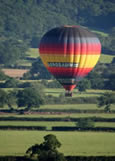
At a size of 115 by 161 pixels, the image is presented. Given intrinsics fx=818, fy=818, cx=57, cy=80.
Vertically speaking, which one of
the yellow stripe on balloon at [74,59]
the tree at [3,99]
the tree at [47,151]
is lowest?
the tree at [3,99]

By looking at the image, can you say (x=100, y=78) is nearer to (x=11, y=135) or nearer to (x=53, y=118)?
(x=53, y=118)

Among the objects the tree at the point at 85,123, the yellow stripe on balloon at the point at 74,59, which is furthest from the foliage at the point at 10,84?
the tree at the point at 85,123

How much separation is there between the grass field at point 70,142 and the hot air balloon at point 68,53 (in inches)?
579

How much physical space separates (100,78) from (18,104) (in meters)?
40.5

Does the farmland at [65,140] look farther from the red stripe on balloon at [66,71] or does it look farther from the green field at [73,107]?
the green field at [73,107]

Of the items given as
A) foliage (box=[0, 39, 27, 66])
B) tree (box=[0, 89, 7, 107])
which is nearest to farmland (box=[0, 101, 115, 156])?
tree (box=[0, 89, 7, 107])

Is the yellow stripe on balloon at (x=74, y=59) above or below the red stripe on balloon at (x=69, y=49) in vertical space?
below

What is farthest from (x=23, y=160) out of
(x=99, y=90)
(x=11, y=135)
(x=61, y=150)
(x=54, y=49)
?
(x=99, y=90)

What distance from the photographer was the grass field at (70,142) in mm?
54688

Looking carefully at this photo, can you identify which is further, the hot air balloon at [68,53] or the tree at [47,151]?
the hot air balloon at [68,53]

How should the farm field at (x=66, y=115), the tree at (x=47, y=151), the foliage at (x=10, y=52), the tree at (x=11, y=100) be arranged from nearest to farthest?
1. the tree at (x=47, y=151)
2. the farm field at (x=66, y=115)
3. the tree at (x=11, y=100)
4. the foliage at (x=10, y=52)

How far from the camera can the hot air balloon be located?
77.8 metres

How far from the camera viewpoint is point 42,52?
7981 centimetres

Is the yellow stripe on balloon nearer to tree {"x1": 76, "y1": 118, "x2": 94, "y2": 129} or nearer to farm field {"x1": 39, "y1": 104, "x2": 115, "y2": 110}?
farm field {"x1": 39, "y1": 104, "x2": 115, "y2": 110}
